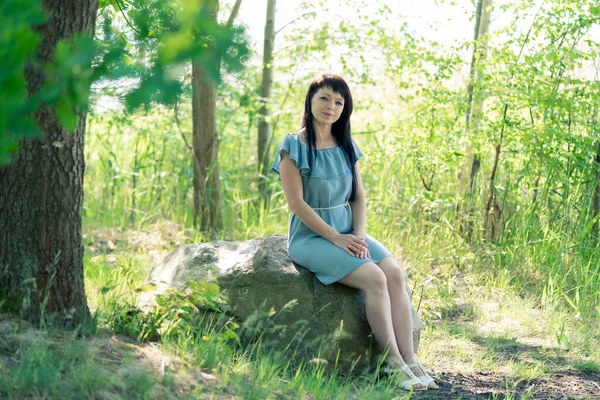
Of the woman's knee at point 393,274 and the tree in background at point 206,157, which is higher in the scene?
the tree in background at point 206,157

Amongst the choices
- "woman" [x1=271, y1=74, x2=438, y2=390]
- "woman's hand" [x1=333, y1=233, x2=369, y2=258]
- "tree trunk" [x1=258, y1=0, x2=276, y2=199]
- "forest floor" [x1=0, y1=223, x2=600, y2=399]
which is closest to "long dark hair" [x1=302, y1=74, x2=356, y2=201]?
"woman" [x1=271, y1=74, x2=438, y2=390]

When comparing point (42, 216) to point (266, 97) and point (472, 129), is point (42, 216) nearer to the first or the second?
point (472, 129)

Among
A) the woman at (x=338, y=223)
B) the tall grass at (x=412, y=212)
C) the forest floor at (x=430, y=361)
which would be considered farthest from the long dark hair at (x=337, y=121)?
the tall grass at (x=412, y=212)

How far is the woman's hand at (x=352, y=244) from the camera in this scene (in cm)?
394

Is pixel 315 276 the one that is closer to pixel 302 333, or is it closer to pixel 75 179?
pixel 302 333

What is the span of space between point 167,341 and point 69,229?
0.66 meters

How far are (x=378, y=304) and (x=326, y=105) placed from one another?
44.6 inches

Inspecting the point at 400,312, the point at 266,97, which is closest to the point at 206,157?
the point at 266,97

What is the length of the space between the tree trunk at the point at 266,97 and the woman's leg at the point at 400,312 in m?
3.60

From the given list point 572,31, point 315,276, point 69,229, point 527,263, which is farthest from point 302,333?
point 572,31

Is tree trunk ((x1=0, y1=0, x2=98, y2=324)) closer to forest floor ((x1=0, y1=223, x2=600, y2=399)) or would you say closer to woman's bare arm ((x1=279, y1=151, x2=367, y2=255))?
forest floor ((x1=0, y1=223, x2=600, y2=399))

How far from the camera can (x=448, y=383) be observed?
155 inches

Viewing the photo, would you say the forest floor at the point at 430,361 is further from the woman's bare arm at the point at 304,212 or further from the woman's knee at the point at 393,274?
the woman's bare arm at the point at 304,212

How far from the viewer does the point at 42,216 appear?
10.8 feet
